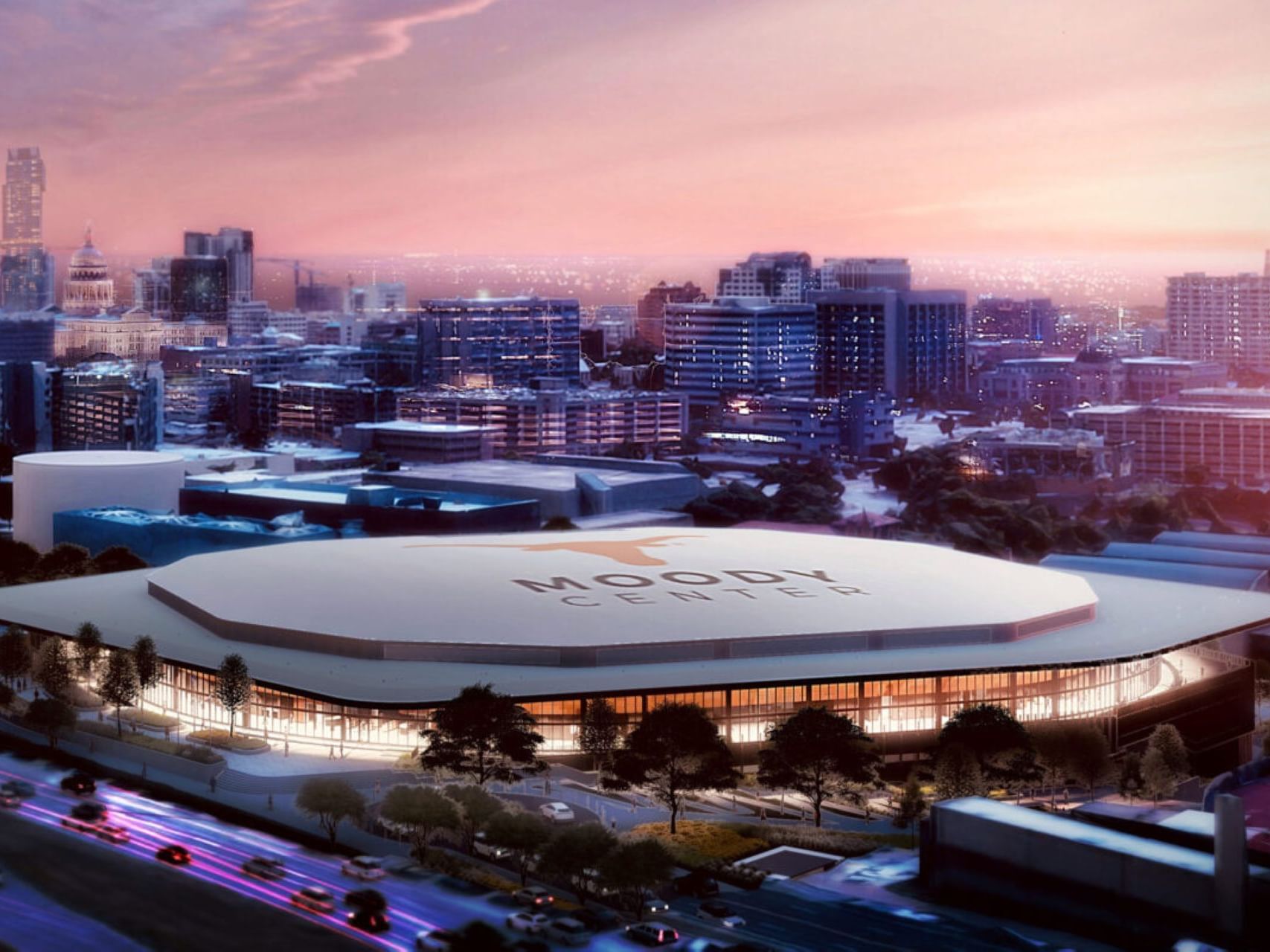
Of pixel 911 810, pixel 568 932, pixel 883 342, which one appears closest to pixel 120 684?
pixel 568 932

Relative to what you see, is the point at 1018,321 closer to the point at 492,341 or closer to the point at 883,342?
the point at 883,342

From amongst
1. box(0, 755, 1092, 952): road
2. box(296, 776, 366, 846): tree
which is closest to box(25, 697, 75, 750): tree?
box(0, 755, 1092, 952): road

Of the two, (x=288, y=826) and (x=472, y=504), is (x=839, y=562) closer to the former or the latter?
(x=288, y=826)

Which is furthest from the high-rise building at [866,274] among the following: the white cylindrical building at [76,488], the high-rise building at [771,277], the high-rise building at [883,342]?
the white cylindrical building at [76,488]

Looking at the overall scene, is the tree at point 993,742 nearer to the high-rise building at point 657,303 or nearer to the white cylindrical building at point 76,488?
the white cylindrical building at point 76,488

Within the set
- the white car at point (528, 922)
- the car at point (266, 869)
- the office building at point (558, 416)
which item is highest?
the office building at point (558, 416)

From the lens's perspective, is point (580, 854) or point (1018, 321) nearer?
point (580, 854)
